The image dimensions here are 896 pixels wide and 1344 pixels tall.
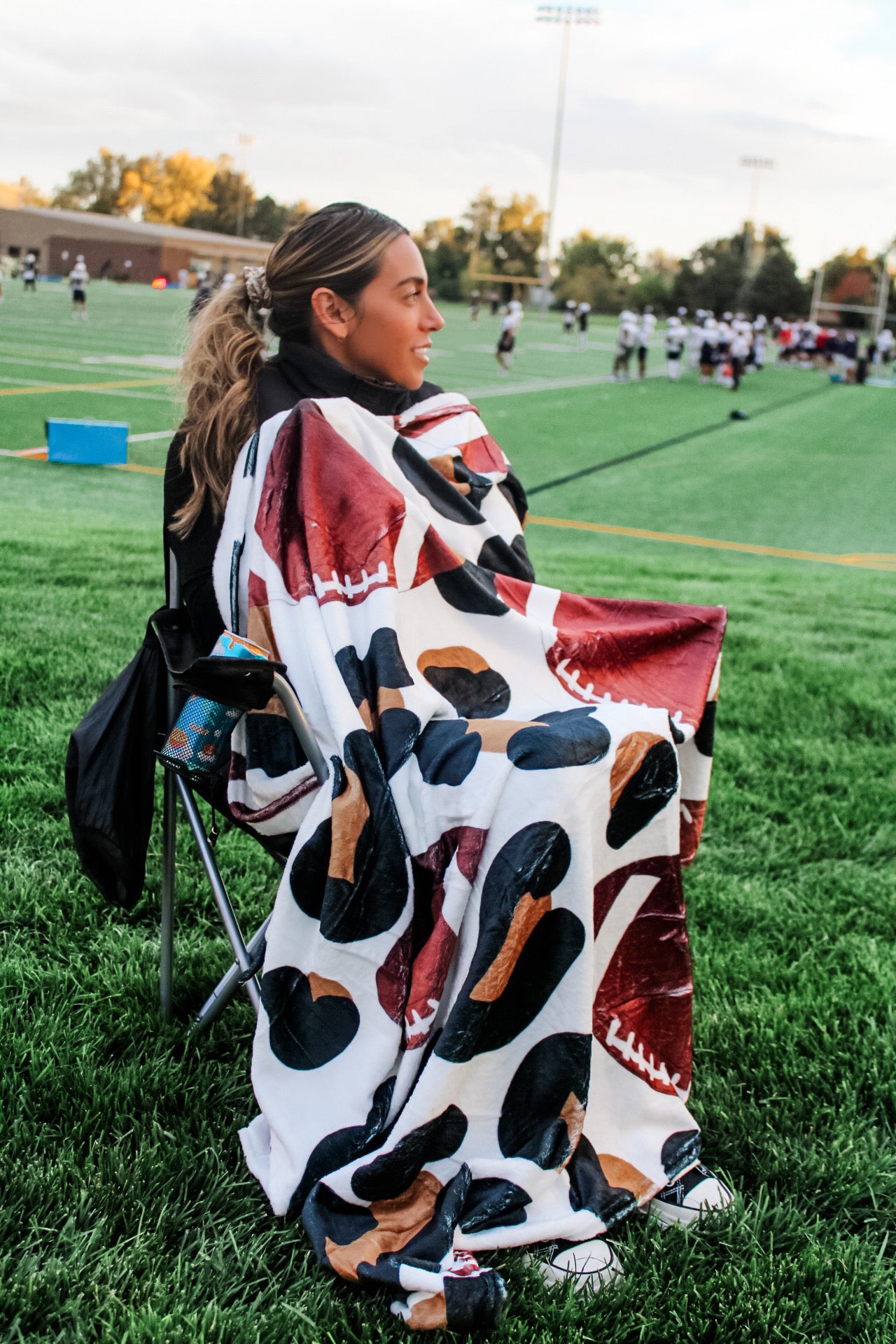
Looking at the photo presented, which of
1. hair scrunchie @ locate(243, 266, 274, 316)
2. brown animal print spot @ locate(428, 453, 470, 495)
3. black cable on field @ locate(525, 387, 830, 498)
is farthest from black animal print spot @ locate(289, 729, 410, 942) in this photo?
black cable on field @ locate(525, 387, 830, 498)

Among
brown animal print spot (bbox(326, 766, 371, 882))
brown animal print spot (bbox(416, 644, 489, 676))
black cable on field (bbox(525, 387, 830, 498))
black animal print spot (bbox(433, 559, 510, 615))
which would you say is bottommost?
black cable on field (bbox(525, 387, 830, 498))

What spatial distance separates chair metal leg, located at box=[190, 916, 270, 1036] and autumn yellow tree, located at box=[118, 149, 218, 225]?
122m

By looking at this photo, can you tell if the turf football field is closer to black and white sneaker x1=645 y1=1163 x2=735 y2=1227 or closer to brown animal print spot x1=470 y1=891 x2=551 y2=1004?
black and white sneaker x1=645 y1=1163 x2=735 y2=1227

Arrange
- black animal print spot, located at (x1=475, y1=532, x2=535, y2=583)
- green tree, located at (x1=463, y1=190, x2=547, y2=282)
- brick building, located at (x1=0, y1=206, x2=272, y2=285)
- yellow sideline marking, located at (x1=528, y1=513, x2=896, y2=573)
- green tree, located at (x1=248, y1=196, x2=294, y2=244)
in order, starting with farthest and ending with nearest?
green tree, located at (x1=463, y1=190, x2=547, y2=282)
green tree, located at (x1=248, y1=196, x2=294, y2=244)
brick building, located at (x1=0, y1=206, x2=272, y2=285)
yellow sideline marking, located at (x1=528, y1=513, x2=896, y2=573)
black animal print spot, located at (x1=475, y1=532, x2=535, y2=583)

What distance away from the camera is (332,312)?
2.55 m

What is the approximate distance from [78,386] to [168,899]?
51.5 feet

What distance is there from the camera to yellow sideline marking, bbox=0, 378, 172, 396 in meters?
15.5

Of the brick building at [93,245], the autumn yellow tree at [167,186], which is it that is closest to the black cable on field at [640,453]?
the brick building at [93,245]

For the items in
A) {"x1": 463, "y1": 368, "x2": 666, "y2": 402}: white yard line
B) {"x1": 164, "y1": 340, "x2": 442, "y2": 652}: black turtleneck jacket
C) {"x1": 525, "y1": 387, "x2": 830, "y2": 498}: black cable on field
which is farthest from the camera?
{"x1": 463, "y1": 368, "x2": 666, "y2": 402}: white yard line

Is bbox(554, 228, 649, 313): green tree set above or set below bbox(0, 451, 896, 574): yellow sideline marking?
above

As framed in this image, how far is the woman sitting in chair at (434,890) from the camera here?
186 cm

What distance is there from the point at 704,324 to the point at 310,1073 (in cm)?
3245

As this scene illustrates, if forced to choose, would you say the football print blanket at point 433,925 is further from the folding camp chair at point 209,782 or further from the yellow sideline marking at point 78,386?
the yellow sideline marking at point 78,386

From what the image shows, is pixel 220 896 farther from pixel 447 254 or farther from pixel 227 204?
pixel 227 204
